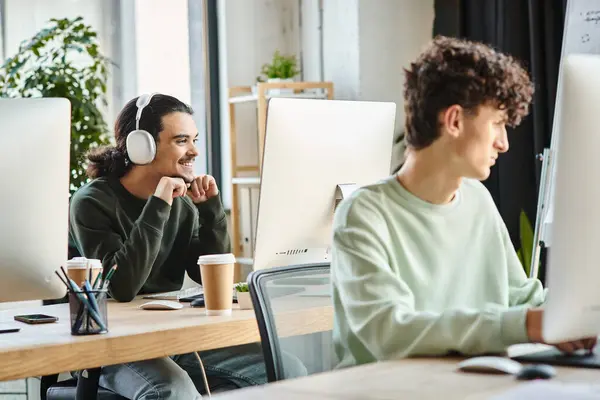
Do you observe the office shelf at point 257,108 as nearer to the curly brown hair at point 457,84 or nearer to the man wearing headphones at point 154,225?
the man wearing headphones at point 154,225

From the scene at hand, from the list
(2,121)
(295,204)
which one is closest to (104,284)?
(2,121)

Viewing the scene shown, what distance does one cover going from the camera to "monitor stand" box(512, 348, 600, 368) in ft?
4.14

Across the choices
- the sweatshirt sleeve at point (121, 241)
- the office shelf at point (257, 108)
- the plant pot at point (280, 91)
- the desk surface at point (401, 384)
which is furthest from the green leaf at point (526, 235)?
the desk surface at point (401, 384)

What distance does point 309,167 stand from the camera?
2.03m

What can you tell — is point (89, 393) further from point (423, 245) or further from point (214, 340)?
point (423, 245)

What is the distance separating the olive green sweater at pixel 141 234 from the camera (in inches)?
85.1

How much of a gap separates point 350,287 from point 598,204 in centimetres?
42

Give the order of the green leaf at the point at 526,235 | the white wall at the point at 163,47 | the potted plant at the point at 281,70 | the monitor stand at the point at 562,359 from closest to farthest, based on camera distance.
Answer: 1. the monitor stand at the point at 562,359
2. the green leaf at the point at 526,235
3. the potted plant at the point at 281,70
4. the white wall at the point at 163,47

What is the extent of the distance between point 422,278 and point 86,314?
619 millimetres

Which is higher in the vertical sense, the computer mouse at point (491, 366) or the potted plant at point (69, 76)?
the potted plant at point (69, 76)

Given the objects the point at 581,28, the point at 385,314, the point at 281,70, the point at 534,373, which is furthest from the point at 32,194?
the point at 281,70

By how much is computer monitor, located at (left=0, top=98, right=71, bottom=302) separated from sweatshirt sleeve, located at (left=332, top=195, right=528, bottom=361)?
561 mm

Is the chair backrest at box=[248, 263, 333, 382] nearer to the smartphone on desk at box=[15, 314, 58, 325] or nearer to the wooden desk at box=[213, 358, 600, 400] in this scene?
the wooden desk at box=[213, 358, 600, 400]

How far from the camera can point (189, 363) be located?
2.10 m
